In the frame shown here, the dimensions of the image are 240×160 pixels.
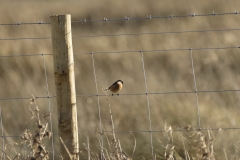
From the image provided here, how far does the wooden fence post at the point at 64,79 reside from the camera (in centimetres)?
445

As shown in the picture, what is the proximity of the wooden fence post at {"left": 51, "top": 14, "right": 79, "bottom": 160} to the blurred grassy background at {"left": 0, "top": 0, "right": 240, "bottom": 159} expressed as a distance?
26.1 inches

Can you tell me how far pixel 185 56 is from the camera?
974 cm

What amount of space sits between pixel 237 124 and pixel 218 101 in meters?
0.72

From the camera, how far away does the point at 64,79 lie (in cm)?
446

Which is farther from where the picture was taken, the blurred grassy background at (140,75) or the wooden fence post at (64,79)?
the blurred grassy background at (140,75)

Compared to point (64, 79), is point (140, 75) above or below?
above

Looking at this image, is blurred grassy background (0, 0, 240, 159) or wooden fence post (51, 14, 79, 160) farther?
blurred grassy background (0, 0, 240, 159)

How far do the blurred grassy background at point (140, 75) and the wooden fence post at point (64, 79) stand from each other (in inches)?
26.1

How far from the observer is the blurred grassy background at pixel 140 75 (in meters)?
6.70

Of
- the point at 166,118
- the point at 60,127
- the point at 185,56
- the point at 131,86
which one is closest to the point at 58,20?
the point at 60,127

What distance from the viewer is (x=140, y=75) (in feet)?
29.0

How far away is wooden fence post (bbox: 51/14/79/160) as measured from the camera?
4.45 m

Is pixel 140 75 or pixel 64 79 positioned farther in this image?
pixel 140 75

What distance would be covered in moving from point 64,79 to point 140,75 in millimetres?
4412
